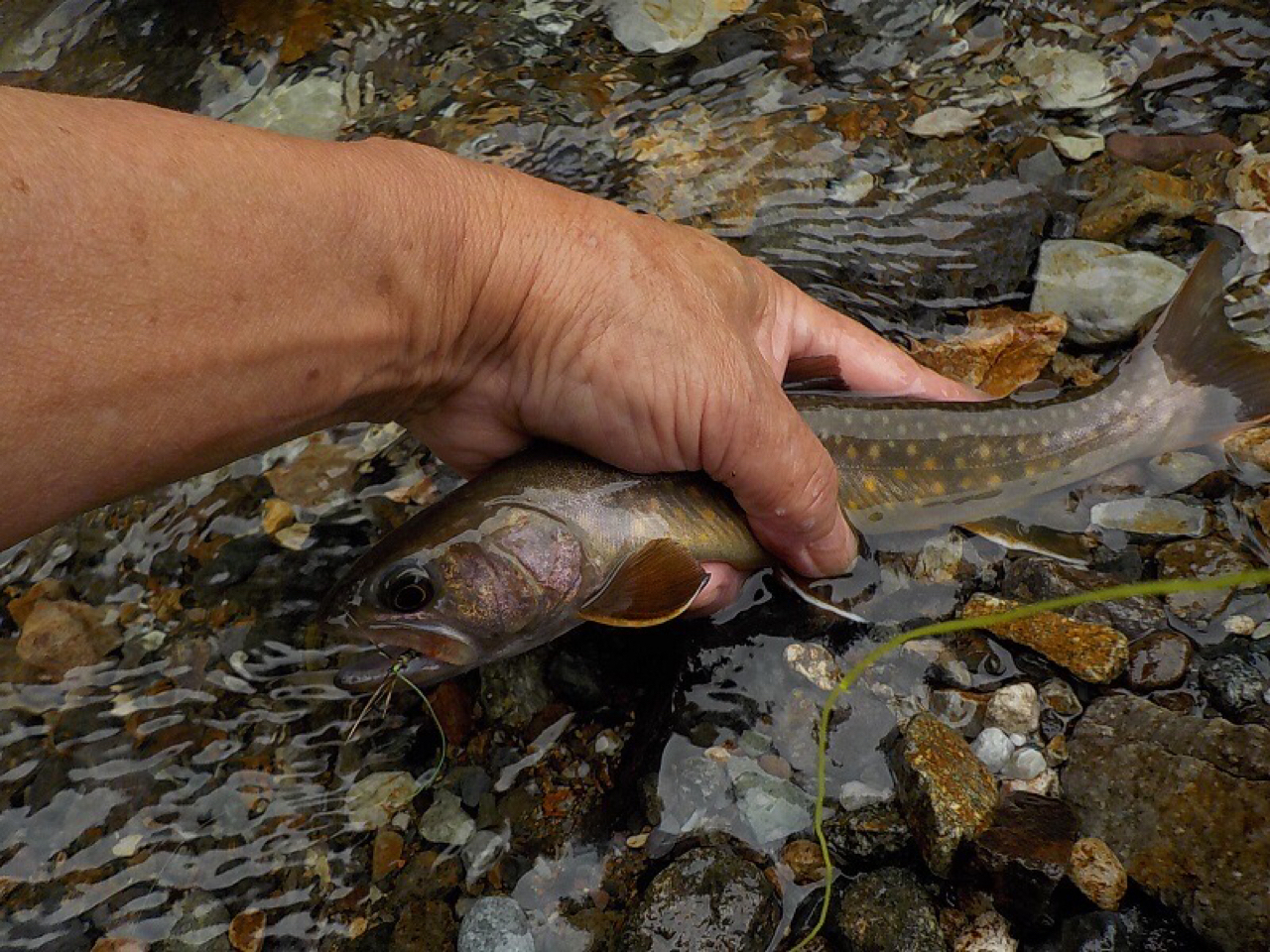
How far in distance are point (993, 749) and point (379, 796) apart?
2272 mm

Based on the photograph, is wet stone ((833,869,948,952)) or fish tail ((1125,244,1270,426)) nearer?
wet stone ((833,869,948,952))

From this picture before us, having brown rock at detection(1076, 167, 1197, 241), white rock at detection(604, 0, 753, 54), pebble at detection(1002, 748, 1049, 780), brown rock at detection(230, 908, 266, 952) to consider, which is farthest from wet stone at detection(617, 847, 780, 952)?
white rock at detection(604, 0, 753, 54)

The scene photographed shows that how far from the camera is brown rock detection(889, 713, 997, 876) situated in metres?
3.00

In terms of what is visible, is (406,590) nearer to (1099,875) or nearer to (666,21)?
(1099,875)

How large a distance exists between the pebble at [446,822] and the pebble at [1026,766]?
6.35ft

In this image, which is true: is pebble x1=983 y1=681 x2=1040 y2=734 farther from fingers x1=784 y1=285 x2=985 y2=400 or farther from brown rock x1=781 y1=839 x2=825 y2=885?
fingers x1=784 y1=285 x2=985 y2=400

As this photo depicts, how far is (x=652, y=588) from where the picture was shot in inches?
129

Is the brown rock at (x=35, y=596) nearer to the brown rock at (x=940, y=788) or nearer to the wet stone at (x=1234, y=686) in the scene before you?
the brown rock at (x=940, y=788)

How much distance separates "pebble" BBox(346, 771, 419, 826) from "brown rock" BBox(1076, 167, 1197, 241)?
4056mm

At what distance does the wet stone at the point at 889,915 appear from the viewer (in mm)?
2875

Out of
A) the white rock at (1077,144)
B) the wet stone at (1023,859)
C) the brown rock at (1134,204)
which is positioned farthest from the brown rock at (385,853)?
the white rock at (1077,144)

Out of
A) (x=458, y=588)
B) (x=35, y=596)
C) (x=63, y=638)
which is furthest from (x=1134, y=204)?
(x=35, y=596)

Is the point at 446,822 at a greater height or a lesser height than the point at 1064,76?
lesser

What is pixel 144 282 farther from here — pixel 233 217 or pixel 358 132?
A: pixel 358 132
